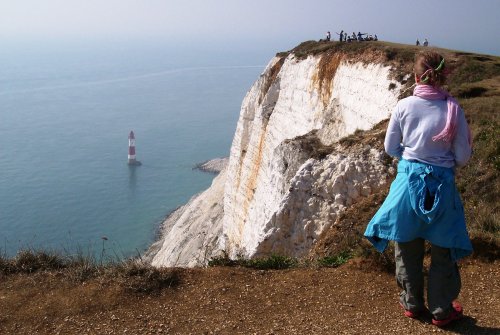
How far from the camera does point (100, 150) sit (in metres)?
73.5

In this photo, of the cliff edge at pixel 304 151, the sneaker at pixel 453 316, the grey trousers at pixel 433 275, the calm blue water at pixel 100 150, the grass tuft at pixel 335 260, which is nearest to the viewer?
the grey trousers at pixel 433 275

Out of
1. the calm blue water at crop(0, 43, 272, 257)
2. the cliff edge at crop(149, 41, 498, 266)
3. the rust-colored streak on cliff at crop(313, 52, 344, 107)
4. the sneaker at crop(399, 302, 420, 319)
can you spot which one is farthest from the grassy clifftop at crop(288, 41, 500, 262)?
the calm blue water at crop(0, 43, 272, 257)

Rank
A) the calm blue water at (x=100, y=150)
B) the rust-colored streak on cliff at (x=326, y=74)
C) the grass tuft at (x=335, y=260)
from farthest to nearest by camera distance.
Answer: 1. the calm blue water at (x=100, y=150)
2. the rust-colored streak on cliff at (x=326, y=74)
3. the grass tuft at (x=335, y=260)

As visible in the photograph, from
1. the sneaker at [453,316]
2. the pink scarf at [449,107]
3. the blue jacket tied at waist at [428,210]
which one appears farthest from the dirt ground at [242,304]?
the pink scarf at [449,107]

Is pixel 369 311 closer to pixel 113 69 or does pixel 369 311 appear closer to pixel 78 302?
pixel 78 302

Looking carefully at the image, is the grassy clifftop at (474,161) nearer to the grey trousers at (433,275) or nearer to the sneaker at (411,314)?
the sneaker at (411,314)

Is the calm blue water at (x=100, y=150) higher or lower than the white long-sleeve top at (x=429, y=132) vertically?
lower

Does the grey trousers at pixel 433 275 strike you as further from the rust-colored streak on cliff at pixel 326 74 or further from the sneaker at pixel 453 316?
the rust-colored streak on cliff at pixel 326 74

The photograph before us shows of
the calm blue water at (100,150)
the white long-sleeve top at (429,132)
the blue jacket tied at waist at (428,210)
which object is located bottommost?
the calm blue water at (100,150)

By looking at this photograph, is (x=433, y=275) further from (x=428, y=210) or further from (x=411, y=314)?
(x=428, y=210)

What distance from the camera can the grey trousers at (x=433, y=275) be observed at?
438cm

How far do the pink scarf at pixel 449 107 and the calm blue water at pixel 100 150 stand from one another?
7.93 metres

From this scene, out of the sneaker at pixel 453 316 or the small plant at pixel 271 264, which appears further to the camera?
the small plant at pixel 271 264

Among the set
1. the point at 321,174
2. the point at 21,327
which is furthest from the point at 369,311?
the point at 321,174
